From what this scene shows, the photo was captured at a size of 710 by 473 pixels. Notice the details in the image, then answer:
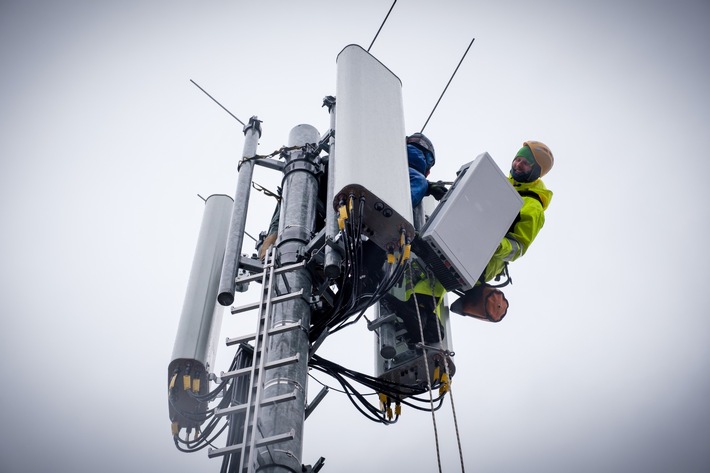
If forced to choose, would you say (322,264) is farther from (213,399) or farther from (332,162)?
(213,399)

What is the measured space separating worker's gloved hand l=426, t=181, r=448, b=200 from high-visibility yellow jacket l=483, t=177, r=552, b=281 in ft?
2.39

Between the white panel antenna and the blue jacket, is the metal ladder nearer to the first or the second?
the white panel antenna

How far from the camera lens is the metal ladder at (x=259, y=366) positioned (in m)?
3.85

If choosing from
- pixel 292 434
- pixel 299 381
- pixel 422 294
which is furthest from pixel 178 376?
pixel 422 294

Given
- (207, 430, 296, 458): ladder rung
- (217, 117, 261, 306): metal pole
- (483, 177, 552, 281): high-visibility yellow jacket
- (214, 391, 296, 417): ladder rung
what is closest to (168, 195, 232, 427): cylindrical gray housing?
(217, 117, 261, 306): metal pole

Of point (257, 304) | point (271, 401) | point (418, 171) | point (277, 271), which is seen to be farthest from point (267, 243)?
point (271, 401)

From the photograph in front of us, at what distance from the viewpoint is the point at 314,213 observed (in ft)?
18.2

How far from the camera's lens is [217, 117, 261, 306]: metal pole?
16.2 ft

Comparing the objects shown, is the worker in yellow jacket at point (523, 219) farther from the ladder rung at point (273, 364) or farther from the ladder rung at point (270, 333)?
the ladder rung at point (273, 364)

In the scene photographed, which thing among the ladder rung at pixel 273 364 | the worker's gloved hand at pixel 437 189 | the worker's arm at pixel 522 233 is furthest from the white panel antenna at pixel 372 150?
the worker's arm at pixel 522 233

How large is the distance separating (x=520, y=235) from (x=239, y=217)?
9.38ft

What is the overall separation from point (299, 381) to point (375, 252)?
140 cm

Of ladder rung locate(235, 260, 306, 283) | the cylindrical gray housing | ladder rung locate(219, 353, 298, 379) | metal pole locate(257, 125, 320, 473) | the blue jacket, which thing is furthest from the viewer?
the blue jacket

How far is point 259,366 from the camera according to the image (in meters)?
4.19
